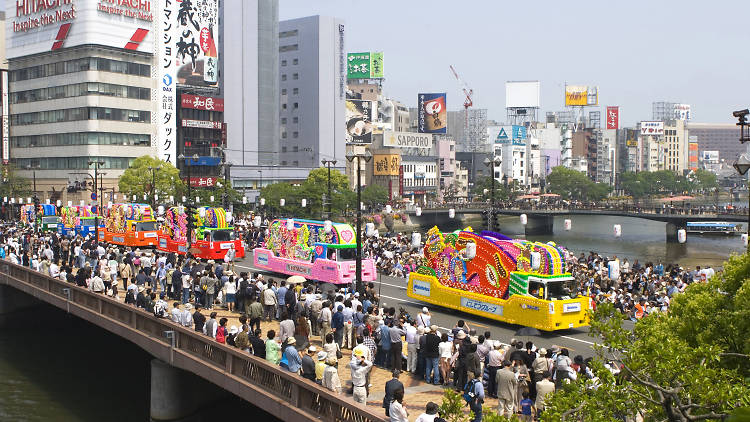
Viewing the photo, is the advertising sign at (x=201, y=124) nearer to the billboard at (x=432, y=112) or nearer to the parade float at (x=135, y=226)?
the parade float at (x=135, y=226)

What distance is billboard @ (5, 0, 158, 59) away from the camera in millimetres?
90625

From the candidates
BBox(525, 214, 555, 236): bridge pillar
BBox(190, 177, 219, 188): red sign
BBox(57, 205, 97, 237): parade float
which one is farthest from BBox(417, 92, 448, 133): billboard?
BBox(57, 205, 97, 237): parade float

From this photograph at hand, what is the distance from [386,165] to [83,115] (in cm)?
6155

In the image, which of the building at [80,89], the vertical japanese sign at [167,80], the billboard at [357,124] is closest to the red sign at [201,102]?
the vertical japanese sign at [167,80]

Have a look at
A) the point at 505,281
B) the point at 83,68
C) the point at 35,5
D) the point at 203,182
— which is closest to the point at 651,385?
the point at 505,281

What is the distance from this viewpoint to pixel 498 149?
172625 mm

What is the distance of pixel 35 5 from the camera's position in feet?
317

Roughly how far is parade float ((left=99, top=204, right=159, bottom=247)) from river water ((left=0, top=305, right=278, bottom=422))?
9713mm

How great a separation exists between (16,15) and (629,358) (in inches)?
4224

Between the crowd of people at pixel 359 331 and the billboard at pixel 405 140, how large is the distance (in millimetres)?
114591

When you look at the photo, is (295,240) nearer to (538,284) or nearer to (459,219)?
(538,284)

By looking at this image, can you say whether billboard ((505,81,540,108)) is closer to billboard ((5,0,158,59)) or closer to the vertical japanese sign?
the vertical japanese sign

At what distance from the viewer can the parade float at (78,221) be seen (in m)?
56.3

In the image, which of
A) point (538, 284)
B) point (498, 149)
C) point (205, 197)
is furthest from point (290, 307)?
point (498, 149)
